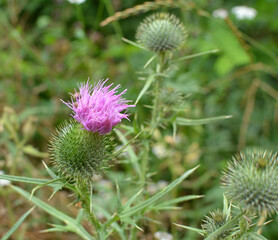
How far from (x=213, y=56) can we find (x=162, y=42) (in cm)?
388

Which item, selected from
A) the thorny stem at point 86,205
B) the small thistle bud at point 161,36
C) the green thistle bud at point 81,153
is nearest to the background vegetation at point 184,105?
the small thistle bud at point 161,36

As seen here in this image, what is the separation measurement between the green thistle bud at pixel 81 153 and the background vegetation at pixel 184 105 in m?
1.37

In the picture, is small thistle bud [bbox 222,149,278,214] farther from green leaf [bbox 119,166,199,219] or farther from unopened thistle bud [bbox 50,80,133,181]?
unopened thistle bud [bbox 50,80,133,181]

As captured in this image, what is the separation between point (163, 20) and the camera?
3.04m

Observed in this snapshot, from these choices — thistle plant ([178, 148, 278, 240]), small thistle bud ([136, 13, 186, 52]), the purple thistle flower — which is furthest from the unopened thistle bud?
small thistle bud ([136, 13, 186, 52])

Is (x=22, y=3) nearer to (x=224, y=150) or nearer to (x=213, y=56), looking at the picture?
(x=213, y=56)

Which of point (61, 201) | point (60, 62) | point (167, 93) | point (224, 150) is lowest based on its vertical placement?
point (61, 201)

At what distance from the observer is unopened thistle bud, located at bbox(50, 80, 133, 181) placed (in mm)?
2002

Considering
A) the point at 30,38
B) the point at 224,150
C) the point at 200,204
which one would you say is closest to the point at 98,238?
the point at 200,204

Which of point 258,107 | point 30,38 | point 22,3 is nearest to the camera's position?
point 258,107

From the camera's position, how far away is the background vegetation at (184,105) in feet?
12.7

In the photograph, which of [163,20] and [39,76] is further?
[39,76]

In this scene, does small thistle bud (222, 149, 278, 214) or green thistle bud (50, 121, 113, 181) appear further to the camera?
green thistle bud (50, 121, 113, 181)

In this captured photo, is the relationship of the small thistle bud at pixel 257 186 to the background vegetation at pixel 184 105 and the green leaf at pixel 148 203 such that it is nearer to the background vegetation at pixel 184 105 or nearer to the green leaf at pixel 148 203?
the green leaf at pixel 148 203
